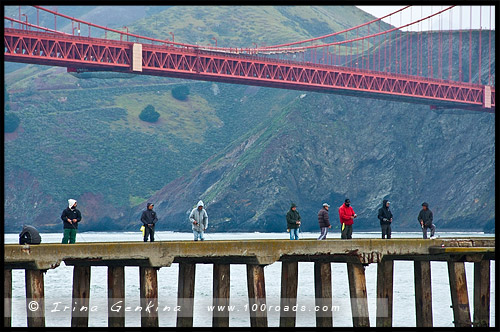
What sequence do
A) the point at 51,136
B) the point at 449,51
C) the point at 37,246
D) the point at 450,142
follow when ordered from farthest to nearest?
the point at 51,136 < the point at 449,51 < the point at 450,142 < the point at 37,246

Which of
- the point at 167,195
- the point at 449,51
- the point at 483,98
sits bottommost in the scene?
the point at 167,195

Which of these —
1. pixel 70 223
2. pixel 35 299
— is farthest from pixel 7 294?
pixel 70 223

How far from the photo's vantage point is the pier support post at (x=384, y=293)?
24.6 m

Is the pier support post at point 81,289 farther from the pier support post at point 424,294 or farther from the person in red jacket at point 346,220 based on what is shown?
the pier support post at point 424,294

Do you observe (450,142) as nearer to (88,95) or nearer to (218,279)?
(88,95)

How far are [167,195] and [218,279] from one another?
12525 cm

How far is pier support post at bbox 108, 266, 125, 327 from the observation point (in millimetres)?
21812

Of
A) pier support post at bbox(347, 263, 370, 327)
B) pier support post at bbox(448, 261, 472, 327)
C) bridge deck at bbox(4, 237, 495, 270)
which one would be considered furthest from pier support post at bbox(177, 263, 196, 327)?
pier support post at bbox(448, 261, 472, 327)

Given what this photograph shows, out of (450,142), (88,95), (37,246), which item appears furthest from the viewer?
(88,95)

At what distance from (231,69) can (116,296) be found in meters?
72.8

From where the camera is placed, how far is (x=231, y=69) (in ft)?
307

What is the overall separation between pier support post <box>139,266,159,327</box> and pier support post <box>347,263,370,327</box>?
470 cm

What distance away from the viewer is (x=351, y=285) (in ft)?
77.4

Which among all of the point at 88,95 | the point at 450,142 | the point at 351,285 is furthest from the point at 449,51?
the point at 351,285
